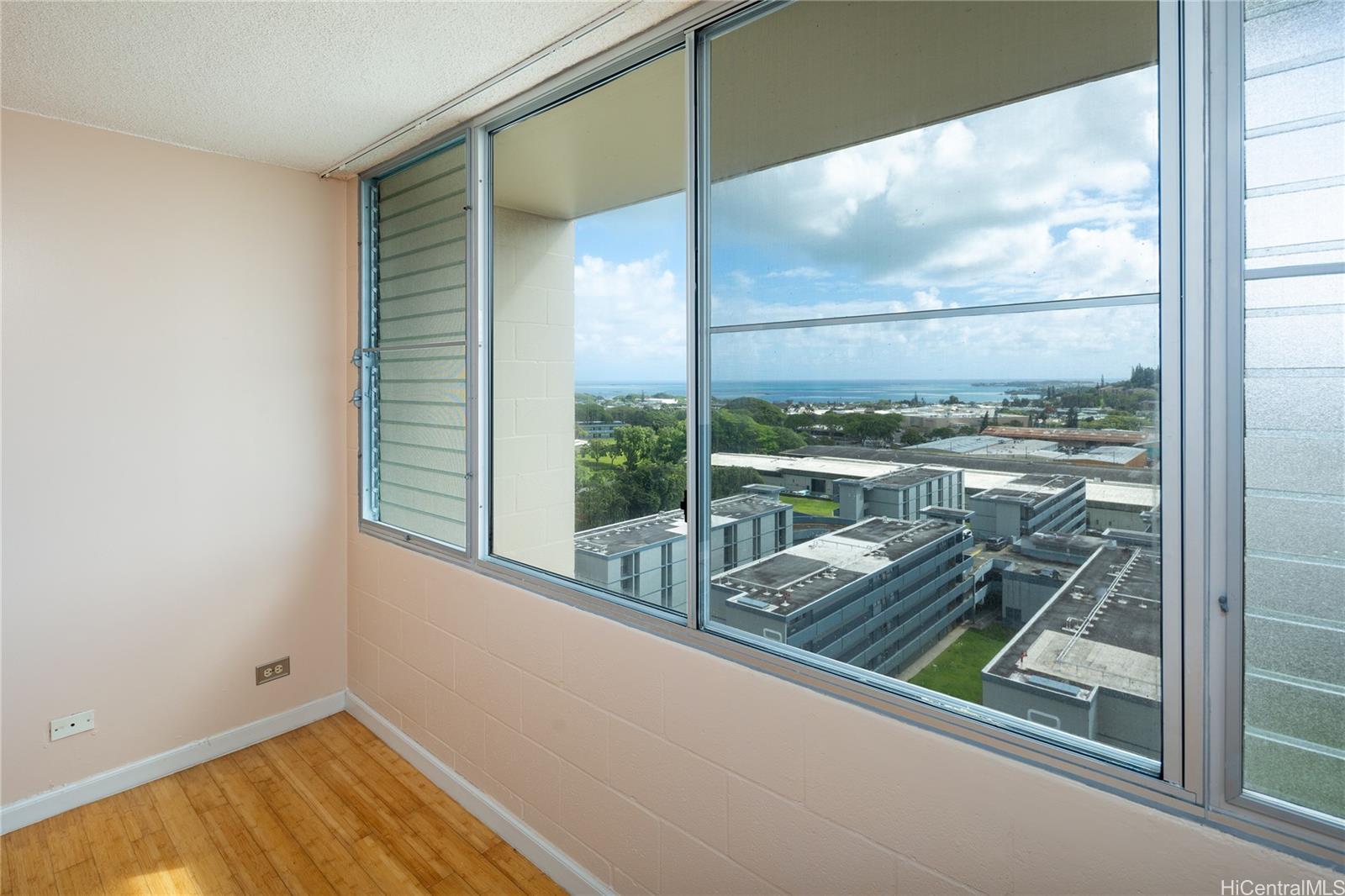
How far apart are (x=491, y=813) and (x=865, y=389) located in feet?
6.70

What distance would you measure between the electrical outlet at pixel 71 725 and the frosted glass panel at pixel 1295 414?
3542 millimetres

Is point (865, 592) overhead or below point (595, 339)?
below

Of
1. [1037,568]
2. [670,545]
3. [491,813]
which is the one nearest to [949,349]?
[1037,568]

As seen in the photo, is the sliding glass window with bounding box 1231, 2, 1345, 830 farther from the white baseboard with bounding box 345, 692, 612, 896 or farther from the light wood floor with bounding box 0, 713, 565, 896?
the light wood floor with bounding box 0, 713, 565, 896

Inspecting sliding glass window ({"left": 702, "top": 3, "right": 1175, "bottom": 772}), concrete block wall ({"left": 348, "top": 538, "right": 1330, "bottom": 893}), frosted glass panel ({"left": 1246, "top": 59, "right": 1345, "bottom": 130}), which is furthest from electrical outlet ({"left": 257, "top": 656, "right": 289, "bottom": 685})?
frosted glass panel ({"left": 1246, "top": 59, "right": 1345, "bottom": 130})

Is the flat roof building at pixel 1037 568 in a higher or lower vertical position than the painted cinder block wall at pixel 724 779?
higher

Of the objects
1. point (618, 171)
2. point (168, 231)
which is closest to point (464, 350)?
point (618, 171)

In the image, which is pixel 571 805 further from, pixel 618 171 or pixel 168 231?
pixel 168 231

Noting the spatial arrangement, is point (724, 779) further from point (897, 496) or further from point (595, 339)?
point (595, 339)

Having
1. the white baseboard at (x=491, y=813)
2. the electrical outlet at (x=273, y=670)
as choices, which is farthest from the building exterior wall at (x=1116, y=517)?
the electrical outlet at (x=273, y=670)

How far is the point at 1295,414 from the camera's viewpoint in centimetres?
102

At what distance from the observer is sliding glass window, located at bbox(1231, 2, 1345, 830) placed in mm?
990

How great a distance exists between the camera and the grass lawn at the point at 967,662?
130 centimetres

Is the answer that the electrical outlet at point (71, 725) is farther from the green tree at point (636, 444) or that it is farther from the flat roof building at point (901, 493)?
the flat roof building at point (901, 493)
